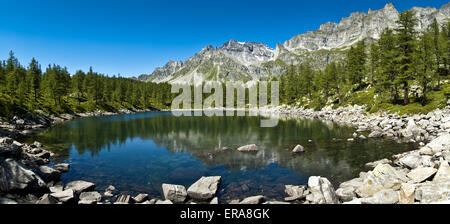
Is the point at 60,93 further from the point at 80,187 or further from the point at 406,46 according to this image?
the point at 406,46

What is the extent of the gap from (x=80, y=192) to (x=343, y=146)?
1247 inches

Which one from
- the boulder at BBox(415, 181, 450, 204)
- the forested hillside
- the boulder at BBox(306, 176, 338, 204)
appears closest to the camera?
the boulder at BBox(415, 181, 450, 204)

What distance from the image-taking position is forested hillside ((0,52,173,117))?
72.0 metres

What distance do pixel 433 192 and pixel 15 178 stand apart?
984 inches

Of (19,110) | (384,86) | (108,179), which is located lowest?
(108,179)

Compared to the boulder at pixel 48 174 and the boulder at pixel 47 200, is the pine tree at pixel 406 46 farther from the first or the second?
the boulder at pixel 48 174

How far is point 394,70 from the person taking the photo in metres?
45.8

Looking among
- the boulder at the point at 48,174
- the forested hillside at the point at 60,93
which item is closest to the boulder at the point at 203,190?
the boulder at the point at 48,174

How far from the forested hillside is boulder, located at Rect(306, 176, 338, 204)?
69296 millimetres

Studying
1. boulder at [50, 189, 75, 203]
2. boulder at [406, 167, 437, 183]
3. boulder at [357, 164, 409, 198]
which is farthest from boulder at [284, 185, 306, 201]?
boulder at [50, 189, 75, 203]

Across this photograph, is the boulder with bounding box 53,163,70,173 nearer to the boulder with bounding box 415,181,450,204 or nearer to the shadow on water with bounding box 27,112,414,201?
the shadow on water with bounding box 27,112,414,201
